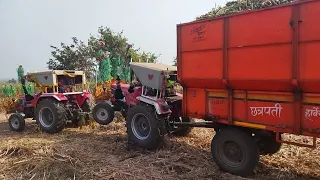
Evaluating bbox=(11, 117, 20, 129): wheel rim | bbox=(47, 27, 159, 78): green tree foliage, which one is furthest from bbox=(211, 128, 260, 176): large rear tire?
bbox=(47, 27, 159, 78): green tree foliage

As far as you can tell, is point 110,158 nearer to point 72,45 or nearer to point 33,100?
point 33,100

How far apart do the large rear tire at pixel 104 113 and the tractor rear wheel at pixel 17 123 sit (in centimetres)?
240

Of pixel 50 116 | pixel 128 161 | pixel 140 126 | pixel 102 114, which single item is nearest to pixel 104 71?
pixel 50 116

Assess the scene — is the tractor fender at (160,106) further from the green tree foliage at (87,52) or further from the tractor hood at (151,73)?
the green tree foliage at (87,52)

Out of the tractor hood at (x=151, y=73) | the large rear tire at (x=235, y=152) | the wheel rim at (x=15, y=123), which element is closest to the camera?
the large rear tire at (x=235, y=152)

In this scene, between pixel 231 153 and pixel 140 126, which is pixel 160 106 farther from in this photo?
pixel 231 153

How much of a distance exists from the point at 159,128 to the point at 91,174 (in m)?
1.95

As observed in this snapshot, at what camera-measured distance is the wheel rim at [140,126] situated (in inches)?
289

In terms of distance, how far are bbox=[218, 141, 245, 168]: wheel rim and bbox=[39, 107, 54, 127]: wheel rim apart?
19.0ft

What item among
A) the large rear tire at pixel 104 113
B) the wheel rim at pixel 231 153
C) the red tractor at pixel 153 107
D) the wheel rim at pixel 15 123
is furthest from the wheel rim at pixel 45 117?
the wheel rim at pixel 231 153

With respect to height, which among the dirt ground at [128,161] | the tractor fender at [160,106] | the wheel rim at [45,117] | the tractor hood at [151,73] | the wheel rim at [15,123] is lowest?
the dirt ground at [128,161]

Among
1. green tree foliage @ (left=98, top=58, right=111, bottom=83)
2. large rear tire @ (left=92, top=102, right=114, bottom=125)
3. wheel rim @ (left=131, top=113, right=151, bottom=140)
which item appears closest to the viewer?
wheel rim @ (left=131, top=113, right=151, bottom=140)

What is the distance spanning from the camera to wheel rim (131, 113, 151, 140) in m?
7.35

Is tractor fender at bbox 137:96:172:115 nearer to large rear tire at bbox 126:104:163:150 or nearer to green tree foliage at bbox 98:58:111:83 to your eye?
large rear tire at bbox 126:104:163:150
